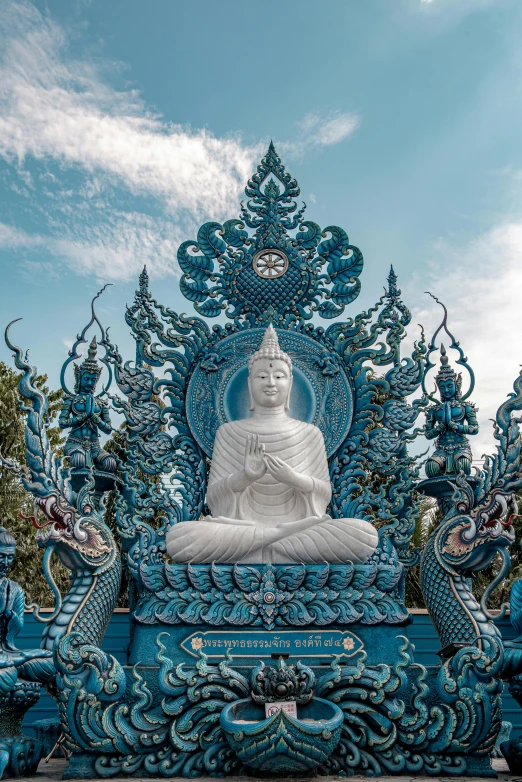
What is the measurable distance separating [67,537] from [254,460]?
7.11ft

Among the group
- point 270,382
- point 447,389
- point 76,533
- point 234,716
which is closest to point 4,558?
point 76,533

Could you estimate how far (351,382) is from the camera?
9242 mm

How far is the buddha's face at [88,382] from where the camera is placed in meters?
8.95

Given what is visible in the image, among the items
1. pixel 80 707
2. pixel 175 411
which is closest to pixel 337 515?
pixel 175 411

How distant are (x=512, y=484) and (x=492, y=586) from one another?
1.08 metres

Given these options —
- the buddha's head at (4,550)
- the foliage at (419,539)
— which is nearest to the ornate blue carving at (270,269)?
the buddha's head at (4,550)

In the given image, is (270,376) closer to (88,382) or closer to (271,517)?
(271,517)

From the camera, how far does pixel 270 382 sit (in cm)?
888

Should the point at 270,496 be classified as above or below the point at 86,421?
below

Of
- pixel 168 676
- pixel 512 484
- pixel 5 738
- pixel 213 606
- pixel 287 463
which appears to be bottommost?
pixel 5 738

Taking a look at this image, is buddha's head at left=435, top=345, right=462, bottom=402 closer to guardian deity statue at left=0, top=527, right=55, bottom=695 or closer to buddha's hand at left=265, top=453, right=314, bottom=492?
buddha's hand at left=265, top=453, right=314, bottom=492

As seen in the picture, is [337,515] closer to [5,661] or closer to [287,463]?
[287,463]

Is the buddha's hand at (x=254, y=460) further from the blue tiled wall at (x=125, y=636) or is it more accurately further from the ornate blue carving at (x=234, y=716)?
the blue tiled wall at (x=125, y=636)

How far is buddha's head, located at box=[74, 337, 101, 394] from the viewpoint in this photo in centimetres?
896
